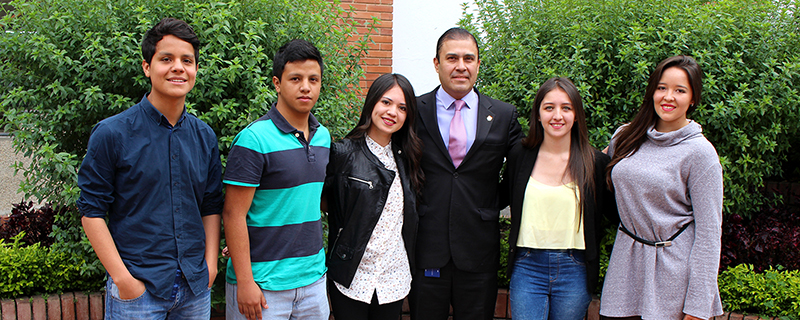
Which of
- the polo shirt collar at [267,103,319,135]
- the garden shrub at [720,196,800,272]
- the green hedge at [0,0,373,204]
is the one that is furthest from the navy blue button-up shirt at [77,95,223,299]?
the garden shrub at [720,196,800,272]

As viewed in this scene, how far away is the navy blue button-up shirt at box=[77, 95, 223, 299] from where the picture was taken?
6.03 feet

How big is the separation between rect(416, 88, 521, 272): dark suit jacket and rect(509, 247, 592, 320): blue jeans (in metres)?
0.24

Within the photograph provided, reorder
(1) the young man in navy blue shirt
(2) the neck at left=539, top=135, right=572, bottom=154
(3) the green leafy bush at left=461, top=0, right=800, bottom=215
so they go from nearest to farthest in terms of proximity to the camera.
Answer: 1. (1) the young man in navy blue shirt
2. (2) the neck at left=539, top=135, right=572, bottom=154
3. (3) the green leafy bush at left=461, top=0, right=800, bottom=215

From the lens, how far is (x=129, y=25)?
9.84 feet

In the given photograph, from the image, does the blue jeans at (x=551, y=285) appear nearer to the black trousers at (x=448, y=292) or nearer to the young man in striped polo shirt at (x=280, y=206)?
the black trousers at (x=448, y=292)

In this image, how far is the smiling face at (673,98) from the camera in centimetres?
242

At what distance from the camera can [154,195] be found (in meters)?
1.93

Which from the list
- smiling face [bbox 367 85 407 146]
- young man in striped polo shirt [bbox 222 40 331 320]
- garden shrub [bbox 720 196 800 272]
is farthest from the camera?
garden shrub [bbox 720 196 800 272]

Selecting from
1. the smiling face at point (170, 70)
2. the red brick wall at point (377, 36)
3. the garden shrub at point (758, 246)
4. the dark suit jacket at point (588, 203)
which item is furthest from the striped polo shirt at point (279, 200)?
the red brick wall at point (377, 36)

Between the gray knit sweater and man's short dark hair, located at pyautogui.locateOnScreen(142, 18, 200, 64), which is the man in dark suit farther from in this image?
man's short dark hair, located at pyautogui.locateOnScreen(142, 18, 200, 64)

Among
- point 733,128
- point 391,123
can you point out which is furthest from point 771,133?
point 391,123

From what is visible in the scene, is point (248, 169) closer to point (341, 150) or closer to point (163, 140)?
point (163, 140)

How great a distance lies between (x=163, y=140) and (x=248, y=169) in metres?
0.35

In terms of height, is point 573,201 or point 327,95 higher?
point 327,95
